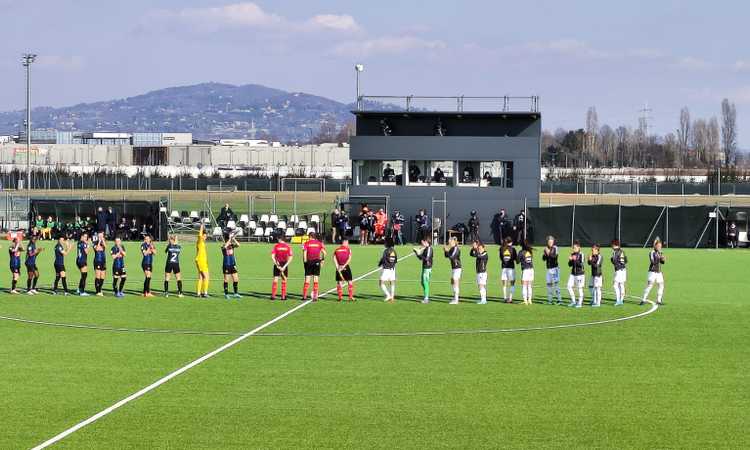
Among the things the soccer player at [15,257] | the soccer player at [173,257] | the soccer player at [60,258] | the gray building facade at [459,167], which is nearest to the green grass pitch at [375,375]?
the soccer player at [173,257]

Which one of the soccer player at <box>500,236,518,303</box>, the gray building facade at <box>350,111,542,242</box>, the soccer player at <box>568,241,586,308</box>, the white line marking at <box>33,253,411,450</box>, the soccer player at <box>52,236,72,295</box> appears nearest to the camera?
the white line marking at <box>33,253,411,450</box>

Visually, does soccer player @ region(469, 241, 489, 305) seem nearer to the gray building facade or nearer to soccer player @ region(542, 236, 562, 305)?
soccer player @ region(542, 236, 562, 305)

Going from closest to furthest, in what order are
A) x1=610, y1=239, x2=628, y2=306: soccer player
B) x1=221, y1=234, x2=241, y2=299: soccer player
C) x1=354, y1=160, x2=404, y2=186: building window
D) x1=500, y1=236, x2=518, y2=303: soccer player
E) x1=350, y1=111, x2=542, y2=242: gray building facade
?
x1=610, y1=239, x2=628, y2=306: soccer player
x1=500, y1=236, x2=518, y2=303: soccer player
x1=221, y1=234, x2=241, y2=299: soccer player
x1=350, y1=111, x2=542, y2=242: gray building facade
x1=354, y1=160, x2=404, y2=186: building window

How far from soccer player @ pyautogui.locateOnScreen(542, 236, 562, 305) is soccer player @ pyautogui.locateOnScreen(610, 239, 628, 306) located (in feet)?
5.14

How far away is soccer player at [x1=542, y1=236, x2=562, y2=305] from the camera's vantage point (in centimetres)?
2920

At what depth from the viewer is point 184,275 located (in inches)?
1580

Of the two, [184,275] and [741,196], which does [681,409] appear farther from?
[741,196]

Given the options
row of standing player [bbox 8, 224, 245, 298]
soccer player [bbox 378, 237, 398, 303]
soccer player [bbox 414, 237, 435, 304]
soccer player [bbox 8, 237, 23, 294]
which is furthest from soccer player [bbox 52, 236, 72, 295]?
soccer player [bbox 414, 237, 435, 304]

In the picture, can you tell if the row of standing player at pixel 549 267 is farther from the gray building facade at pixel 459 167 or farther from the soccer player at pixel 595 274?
the gray building facade at pixel 459 167

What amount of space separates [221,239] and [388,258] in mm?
33495

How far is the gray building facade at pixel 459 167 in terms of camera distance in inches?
2397

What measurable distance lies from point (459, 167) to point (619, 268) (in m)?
32.5

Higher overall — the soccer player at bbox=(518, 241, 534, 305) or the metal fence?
the metal fence

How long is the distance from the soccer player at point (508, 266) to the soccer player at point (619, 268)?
9.09 ft
